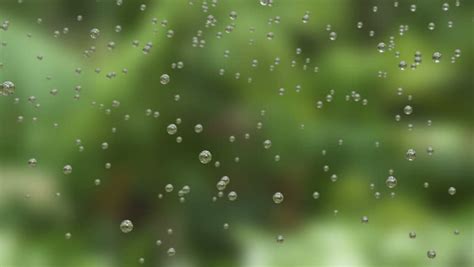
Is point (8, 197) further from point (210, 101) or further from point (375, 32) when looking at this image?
point (375, 32)

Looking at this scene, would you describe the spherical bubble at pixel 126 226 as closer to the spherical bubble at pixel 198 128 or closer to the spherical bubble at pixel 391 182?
the spherical bubble at pixel 198 128

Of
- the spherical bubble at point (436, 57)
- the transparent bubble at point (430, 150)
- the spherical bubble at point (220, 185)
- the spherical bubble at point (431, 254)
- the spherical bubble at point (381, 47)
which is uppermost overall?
the spherical bubble at point (381, 47)

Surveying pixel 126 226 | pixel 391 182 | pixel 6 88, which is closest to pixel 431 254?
pixel 391 182

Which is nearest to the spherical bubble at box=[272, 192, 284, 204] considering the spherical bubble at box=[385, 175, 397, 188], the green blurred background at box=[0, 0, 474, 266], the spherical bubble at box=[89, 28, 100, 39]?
the green blurred background at box=[0, 0, 474, 266]

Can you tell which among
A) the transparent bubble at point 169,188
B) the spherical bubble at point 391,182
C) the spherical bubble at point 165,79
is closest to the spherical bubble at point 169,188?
the transparent bubble at point 169,188

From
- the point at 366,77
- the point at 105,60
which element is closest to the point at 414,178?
the point at 366,77

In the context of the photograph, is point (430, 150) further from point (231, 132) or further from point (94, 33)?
point (94, 33)
